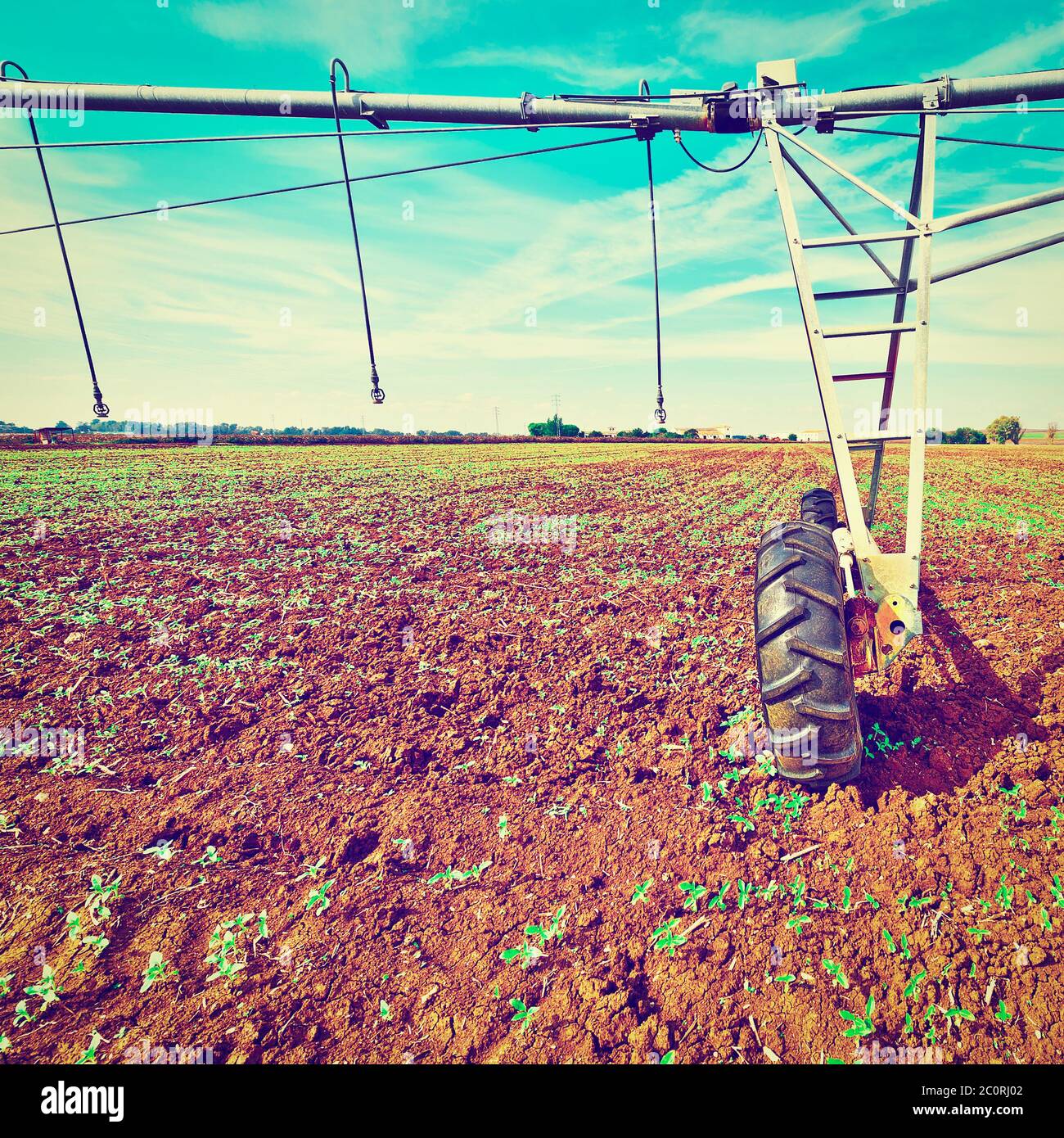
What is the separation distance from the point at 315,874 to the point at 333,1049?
3.45ft

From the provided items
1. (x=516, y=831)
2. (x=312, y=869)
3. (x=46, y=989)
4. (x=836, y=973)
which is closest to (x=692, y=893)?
(x=836, y=973)

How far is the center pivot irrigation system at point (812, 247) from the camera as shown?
3076 millimetres

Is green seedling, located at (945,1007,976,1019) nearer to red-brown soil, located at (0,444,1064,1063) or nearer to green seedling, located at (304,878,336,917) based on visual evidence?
red-brown soil, located at (0,444,1064,1063)

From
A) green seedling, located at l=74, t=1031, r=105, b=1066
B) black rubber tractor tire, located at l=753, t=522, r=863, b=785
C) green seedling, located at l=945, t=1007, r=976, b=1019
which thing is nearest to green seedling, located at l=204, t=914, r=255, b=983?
green seedling, located at l=74, t=1031, r=105, b=1066

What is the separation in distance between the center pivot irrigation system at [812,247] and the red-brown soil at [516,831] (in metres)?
0.81

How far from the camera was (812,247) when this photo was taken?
3.92 metres

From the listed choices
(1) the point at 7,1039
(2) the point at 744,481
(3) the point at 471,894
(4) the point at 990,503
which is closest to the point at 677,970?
(3) the point at 471,894

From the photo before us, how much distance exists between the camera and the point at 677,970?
267 cm

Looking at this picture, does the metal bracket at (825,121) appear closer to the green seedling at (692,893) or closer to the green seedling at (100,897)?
the green seedling at (692,893)

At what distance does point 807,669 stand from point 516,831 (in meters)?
2.04

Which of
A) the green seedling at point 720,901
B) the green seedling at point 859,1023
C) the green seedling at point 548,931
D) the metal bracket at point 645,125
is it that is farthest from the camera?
the metal bracket at point 645,125

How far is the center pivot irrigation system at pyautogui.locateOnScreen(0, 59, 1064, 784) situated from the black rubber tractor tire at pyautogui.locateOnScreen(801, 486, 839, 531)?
0.64m

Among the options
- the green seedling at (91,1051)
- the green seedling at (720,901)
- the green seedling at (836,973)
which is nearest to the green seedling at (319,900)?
the green seedling at (91,1051)
